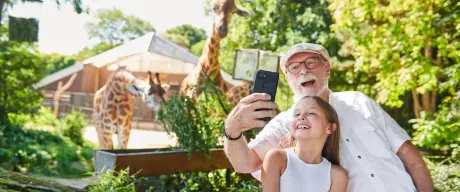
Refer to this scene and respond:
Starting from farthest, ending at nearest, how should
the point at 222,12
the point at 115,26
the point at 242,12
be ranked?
the point at 115,26
the point at 242,12
the point at 222,12

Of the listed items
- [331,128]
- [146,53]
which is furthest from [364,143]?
[146,53]

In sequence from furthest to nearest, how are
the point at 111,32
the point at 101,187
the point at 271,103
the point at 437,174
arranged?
the point at 111,32 < the point at 437,174 < the point at 101,187 < the point at 271,103

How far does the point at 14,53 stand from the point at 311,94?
8308mm

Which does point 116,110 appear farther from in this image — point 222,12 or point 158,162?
point 158,162

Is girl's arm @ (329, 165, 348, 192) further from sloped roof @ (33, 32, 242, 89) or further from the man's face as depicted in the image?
sloped roof @ (33, 32, 242, 89)

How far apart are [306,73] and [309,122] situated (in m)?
0.28

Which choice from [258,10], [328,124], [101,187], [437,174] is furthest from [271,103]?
[258,10]

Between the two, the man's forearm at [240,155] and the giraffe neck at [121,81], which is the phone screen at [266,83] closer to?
the man's forearm at [240,155]

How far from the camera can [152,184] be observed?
14.3ft

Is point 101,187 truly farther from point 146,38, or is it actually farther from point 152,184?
point 146,38

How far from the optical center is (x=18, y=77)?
9203 millimetres

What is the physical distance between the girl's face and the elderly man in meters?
0.18

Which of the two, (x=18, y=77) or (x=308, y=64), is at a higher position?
(x=18, y=77)

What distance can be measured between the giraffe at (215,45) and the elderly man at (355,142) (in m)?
4.36
